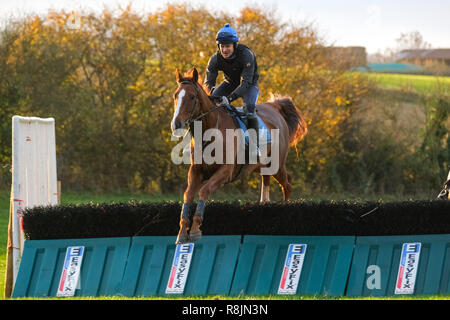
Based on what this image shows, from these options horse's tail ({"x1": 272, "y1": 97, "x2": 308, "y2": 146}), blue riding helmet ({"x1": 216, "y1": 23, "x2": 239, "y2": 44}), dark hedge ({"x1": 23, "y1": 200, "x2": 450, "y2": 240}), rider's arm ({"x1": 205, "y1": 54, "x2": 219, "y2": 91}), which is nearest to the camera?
dark hedge ({"x1": 23, "y1": 200, "x2": 450, "y2": 240})

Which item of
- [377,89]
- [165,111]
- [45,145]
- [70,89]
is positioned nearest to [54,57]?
[70,89]

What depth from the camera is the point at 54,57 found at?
70.0 ft

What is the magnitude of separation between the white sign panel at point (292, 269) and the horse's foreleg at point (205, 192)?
1.03 meters

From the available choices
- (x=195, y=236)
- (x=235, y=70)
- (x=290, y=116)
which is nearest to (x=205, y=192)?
(x=195, y=236)

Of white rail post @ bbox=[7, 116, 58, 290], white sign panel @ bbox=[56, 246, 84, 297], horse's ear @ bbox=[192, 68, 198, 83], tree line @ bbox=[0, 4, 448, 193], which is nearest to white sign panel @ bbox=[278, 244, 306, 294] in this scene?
horse's ear @ bbox=[192, 68, 198, 83]

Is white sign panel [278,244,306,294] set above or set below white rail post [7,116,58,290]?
below

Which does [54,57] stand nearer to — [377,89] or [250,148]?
[377,89]

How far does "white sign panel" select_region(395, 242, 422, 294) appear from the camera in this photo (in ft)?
25.5

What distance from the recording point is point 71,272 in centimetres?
781

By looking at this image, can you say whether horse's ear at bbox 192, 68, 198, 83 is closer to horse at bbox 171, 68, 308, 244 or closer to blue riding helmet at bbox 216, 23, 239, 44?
horse at bbox 171, 68, 308, 244

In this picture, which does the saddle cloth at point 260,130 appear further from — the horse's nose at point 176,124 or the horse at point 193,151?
the horse's nose at point 176,124

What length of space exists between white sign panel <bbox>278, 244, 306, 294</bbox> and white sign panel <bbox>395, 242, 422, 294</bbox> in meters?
1.09

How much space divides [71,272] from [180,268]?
3.93 feet

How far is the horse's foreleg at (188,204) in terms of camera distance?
7562 mm
